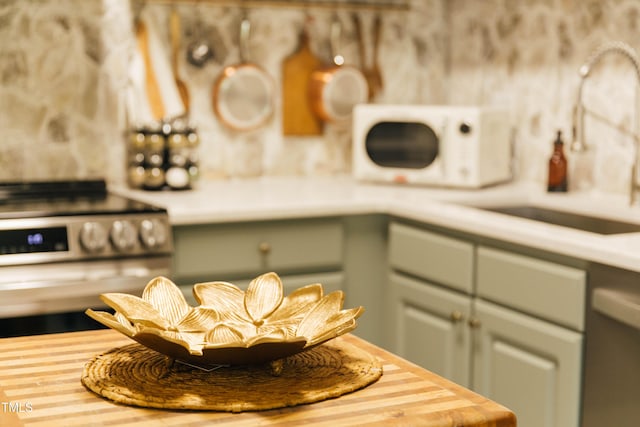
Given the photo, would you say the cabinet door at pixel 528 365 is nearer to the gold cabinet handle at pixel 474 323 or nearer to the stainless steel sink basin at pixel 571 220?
the gold cabinet handle at pixel 474 323

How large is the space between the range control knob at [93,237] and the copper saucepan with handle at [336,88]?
1.26 meters

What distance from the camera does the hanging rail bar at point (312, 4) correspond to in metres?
3.34

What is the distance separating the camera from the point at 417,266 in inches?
108

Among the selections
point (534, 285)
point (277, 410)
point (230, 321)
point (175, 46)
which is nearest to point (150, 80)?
point (175, 46)

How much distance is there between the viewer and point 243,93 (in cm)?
339

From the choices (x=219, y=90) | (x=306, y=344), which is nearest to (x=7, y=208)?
(x=219, y=90)

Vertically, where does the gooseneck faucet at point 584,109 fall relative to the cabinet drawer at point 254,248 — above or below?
above

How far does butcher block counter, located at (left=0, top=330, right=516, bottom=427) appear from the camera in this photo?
105 centimetres

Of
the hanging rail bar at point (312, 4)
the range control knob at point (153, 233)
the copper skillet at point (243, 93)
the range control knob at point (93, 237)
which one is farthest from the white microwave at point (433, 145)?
the range control knob at point (93, 237)

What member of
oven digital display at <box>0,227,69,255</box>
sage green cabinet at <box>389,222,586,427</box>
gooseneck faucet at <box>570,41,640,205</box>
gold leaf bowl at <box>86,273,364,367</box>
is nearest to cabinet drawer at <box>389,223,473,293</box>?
sage green cabinet at <box>389,222,586,427</box>

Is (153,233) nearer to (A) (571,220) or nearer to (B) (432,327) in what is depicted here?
(B) (432,327)

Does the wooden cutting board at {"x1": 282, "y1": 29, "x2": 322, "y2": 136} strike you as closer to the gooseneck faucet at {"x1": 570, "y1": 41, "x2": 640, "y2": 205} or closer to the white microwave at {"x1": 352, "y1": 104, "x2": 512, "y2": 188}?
the white microwave at {"x1": 352, "y1": 104, "x2": 512, "y2": 188}

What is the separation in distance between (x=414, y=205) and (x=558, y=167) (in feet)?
1.95

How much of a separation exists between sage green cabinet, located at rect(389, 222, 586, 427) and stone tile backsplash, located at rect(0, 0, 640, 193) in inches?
27.7
